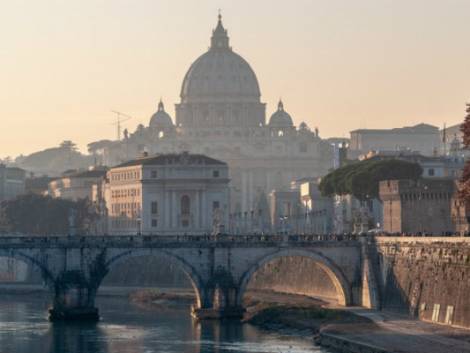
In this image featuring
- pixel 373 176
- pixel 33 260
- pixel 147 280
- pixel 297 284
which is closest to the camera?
pixel 33 260

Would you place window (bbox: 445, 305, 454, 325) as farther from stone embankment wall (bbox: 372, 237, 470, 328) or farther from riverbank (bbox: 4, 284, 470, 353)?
riverbank (bbox: 4, 284, 470, 353)

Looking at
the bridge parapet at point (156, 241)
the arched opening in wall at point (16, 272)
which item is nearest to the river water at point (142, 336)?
the bridge parapet at point (156, 241)

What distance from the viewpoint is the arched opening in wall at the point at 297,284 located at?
140 m

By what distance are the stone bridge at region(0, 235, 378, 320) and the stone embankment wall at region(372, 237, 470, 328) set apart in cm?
220

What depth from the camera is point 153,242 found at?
5448 inches

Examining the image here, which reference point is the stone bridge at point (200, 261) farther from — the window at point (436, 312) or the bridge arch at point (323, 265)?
the window at point (436, 312)

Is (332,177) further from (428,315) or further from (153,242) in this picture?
(428,315)

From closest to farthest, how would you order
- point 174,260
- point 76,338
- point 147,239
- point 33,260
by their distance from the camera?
point 76,338 → point 33,260 → point 174,260 → point 147,239

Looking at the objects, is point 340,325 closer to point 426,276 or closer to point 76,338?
point 426,276

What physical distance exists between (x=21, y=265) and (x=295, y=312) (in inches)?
2577

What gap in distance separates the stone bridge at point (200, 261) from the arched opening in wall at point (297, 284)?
191mm

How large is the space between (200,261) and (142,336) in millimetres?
12868

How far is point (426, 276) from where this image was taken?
4951 inches

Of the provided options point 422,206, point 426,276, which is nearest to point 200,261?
point 426,276
